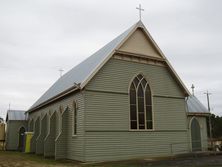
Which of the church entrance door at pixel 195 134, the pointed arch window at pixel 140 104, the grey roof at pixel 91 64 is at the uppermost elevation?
the grey roof at pixel 91 64

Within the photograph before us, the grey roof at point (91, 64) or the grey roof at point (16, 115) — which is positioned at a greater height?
the grey roof at point (91, 64)

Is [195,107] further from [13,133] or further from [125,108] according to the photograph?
[13,133]

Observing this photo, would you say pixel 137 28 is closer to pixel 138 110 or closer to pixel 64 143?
pixel 138 110

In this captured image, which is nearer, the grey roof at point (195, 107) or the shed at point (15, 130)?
the grey roof at point (195, 107)

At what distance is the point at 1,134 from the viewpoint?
1805 inches

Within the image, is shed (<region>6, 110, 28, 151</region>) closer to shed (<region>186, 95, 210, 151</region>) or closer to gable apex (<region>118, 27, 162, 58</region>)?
shed (<region>186, 95, 210, 151</region>)

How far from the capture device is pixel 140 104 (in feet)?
75.6

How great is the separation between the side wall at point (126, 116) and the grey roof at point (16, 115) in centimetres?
2600

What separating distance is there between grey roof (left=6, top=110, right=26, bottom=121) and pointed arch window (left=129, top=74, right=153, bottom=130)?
25.9 metres

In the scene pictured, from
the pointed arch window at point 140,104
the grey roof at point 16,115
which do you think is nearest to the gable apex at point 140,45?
the pointed arch window at point 140,104

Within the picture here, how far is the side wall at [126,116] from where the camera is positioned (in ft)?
67.2

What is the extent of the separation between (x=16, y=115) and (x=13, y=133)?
9.82 feet

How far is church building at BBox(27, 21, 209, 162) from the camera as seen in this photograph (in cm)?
2052

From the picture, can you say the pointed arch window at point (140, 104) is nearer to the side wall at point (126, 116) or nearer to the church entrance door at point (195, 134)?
the side wall at point (126, 116)
